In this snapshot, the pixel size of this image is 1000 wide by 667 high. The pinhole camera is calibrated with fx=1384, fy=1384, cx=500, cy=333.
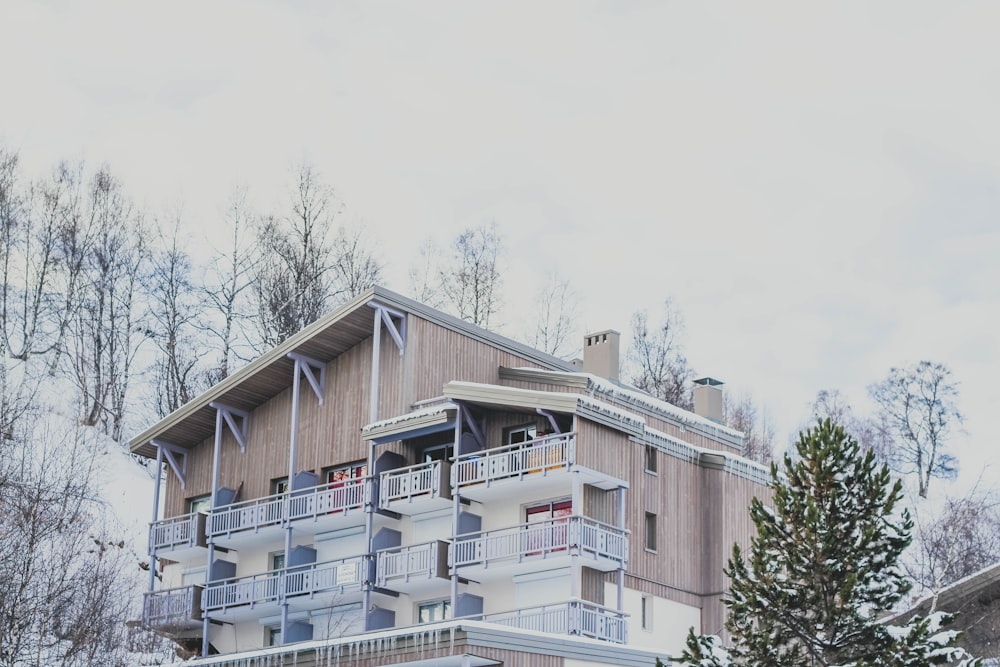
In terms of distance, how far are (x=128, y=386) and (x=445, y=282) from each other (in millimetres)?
17263

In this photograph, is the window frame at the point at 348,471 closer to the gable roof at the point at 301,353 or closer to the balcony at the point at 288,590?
the balcony at the point at 288,590

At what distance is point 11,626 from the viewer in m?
25.8

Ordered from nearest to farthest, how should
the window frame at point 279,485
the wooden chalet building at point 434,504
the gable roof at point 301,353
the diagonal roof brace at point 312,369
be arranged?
the wooden chalet building at point 434,504 < the gable roof at point 301,353 < the diagonal roof brace at point 312,369 < the window frame at point 279,485

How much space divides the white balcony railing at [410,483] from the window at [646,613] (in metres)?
6.50

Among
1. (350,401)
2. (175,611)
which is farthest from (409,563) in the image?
(175,611)

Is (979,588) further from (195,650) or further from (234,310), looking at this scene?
(234,310)

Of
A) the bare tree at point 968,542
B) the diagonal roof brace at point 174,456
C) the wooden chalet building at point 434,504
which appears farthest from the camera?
the bare tree at point 968,542

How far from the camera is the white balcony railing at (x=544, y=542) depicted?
35.6 metres

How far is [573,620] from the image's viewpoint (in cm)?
3456

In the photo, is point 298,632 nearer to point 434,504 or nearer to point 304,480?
point 304,480

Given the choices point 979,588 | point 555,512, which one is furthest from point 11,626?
point 979,588

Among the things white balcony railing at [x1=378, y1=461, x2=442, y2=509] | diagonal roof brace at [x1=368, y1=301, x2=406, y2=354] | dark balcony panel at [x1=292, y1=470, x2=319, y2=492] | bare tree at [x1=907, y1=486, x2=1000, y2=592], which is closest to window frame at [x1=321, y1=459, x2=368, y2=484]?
dark balcony panel at [x1=292, y1=470, x2=319, y2=492]

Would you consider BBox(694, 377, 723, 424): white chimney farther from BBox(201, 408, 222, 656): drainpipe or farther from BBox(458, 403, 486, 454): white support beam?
BBox(201, 408, 222, 656): drainpipe

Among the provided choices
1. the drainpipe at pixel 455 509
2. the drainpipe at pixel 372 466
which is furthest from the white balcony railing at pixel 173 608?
the drainpipe at pixel 455 509
